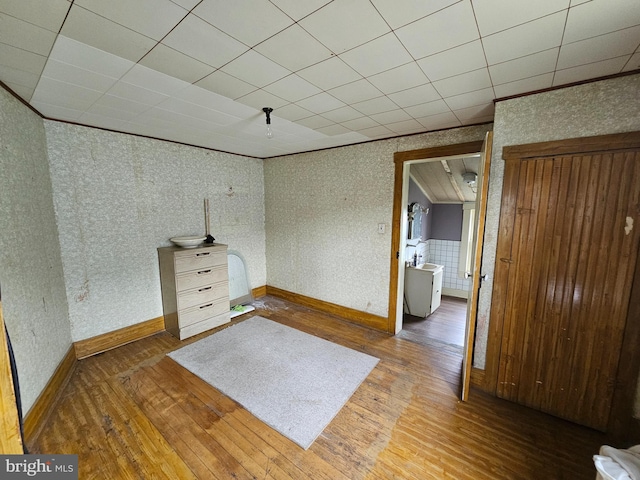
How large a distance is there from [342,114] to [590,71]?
159 cm

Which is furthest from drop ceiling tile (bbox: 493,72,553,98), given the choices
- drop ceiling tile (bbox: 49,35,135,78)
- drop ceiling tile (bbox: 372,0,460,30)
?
drop ceiling tile (bbox: 49,35,135,78)

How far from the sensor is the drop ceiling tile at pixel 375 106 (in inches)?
76.3

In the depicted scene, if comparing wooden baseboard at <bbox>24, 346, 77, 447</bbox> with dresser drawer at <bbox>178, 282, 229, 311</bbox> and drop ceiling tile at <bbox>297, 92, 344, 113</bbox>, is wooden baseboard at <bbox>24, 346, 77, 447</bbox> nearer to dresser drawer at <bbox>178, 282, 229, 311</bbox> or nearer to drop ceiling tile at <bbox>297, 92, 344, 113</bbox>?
dresser drawer at <bbox>178, 282, 229, 311</bbox>

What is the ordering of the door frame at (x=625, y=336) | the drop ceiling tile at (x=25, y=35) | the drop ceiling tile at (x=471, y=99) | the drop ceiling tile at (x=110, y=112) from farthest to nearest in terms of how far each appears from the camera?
the drop ceiling tile at (x=110, y=112), the drop ceiling tile at (x=471, y=99), the door frame at (x=625, y=336), the drop ceiling tile at (x=25, y=35)

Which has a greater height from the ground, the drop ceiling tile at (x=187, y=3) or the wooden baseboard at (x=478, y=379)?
the drop ceiling tile at (x=187, y=3)

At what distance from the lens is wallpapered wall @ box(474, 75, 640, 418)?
61.2 inches

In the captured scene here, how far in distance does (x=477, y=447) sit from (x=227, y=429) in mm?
1646

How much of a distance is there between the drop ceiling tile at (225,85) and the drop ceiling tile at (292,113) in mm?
373

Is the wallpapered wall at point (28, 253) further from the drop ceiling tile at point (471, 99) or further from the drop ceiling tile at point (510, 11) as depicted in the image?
the drop ceiling tile at point (471, 99)

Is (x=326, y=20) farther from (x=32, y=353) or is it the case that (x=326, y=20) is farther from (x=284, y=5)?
(x=32, y=353)

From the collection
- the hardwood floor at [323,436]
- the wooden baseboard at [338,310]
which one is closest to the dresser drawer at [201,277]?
the hardwood floor at [323,436]

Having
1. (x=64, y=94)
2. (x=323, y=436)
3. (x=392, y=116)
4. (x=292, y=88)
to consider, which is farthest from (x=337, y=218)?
(x=64, y=94)

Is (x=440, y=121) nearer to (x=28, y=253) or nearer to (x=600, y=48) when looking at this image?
(x=600, y=48)

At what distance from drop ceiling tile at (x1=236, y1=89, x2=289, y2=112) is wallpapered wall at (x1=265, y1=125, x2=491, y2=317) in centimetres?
145
